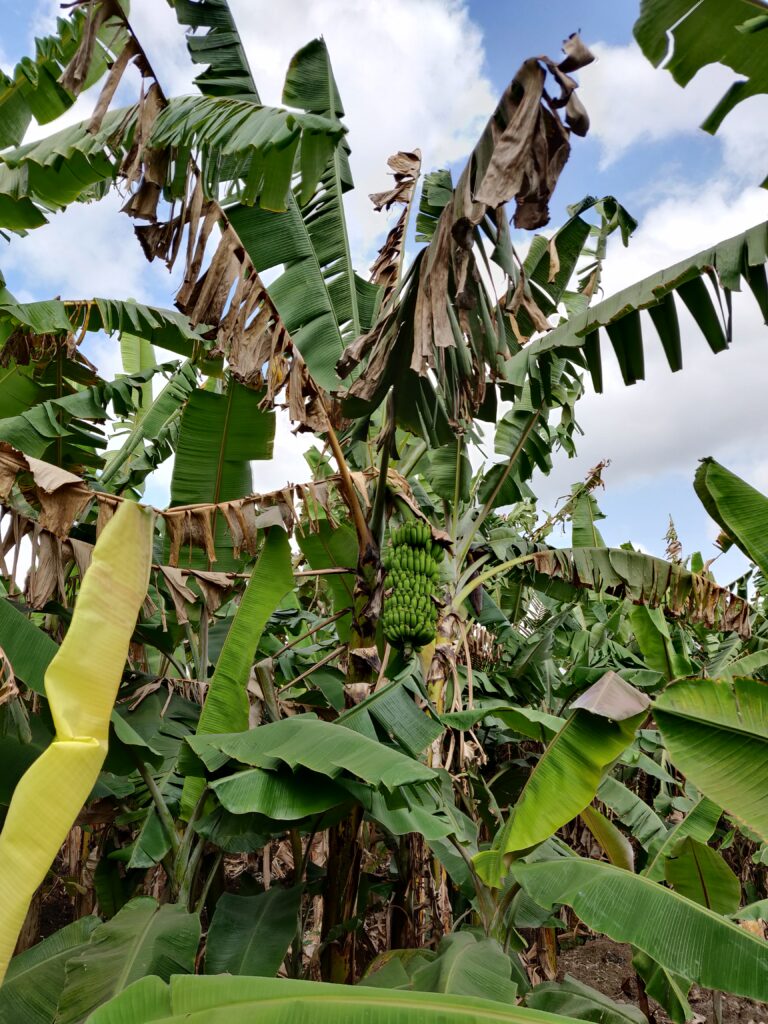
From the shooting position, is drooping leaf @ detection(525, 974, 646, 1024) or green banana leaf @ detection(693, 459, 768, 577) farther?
green banana leaf @ detection(693, 459, 768, 577)

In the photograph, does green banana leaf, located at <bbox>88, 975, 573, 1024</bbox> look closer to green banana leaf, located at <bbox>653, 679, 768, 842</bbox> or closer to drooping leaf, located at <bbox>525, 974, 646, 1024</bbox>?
green banana leaf, located at <bbox>653, 679, 768, 842</bbox>

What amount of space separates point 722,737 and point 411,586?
1.25 m

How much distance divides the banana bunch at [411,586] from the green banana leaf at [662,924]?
37.9 inches

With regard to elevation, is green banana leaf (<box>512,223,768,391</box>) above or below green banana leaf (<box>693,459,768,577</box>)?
above

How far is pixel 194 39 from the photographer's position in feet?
9.92

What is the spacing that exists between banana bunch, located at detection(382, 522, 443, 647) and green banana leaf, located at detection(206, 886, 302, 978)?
40.8 inches

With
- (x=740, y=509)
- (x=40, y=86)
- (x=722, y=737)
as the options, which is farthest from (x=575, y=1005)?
(x=40, y=86)

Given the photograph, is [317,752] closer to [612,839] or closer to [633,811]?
[612,839]

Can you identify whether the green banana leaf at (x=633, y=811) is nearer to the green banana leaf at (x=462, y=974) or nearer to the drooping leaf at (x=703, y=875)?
the drooping leaf at (x=703, y=875)

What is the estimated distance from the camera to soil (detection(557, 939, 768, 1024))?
5.45 metres

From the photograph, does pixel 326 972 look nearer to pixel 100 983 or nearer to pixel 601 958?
pixel 100 983

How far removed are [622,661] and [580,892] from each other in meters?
4.70

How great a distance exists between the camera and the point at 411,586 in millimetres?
2855

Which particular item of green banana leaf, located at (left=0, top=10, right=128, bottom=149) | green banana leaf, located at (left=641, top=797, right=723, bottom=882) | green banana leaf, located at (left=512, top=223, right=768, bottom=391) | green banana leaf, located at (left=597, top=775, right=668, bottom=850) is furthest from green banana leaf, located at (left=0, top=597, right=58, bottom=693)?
green banana leaf, located at (left=597, top=775, right=668, bottom=850)
